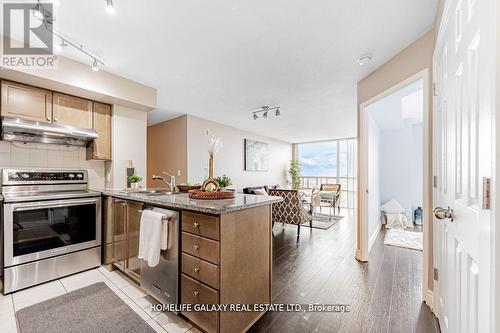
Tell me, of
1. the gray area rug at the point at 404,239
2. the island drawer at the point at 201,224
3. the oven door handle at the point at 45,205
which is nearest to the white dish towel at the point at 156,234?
the island drawer at the point at 201,224

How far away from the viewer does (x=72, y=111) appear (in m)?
2.64

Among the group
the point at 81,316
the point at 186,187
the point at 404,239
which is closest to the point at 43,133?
the point at 186,187

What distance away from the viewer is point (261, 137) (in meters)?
6.96

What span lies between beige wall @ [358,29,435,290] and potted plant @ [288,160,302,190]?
5.65 m

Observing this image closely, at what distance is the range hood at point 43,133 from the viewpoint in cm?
217

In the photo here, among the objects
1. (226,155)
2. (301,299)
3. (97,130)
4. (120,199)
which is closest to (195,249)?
(301,299)

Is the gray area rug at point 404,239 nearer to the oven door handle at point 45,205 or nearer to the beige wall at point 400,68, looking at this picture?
the beige wall at point 400,68

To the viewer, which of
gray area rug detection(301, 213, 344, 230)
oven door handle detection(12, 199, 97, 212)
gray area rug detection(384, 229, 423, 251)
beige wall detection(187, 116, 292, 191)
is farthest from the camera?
beige wall detection(187, 116, 292, 191)

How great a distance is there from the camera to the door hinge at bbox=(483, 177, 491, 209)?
65 centimetres

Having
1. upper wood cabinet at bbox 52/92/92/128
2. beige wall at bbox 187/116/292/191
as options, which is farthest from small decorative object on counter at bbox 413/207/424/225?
upper wood cabinet at bbox 52/92/92/128

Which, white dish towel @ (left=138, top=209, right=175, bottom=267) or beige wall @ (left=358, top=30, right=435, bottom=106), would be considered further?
beige wall @ (left=358, top=30, right=435, bottom=106)

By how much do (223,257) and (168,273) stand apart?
623mm

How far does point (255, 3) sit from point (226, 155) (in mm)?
4154

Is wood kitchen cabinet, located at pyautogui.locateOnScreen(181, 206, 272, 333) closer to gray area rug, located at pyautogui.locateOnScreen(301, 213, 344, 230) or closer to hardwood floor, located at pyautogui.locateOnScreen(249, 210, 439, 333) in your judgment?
hardwood floor, located at pyautogui.locateOnScreen(249, 210, 439, 333)
